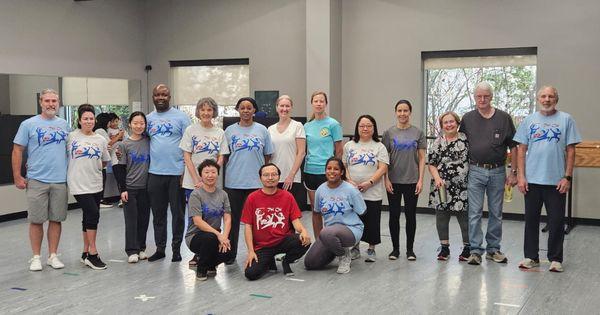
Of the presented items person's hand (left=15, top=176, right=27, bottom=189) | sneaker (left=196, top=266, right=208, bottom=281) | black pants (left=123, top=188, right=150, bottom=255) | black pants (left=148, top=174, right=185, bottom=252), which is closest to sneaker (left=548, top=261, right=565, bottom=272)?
sneaker (left=196, top=266, right=208, bottom=281)

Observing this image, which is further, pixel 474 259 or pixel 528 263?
pixel 474 259

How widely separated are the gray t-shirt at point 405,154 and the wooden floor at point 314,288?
27.2 inches

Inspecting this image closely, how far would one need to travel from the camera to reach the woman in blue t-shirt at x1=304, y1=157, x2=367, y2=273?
499 cm

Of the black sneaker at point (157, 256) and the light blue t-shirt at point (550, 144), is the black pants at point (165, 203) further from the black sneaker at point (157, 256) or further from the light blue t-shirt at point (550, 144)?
the light blue t-shirt at point (550, 144)

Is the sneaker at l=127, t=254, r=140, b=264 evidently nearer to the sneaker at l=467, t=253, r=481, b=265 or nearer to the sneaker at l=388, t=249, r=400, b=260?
the sneaker at l=388, t=249, r=400, b=260

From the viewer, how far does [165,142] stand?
527cm

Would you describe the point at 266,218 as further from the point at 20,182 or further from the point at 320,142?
the point at 20,182

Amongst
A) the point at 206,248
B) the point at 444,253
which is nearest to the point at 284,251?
the point at 206,248

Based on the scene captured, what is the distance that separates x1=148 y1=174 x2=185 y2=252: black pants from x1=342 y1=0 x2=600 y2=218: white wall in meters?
3.55

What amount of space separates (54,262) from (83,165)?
81cm

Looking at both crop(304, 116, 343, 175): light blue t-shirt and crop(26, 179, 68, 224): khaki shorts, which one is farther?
crop(304, 116, 343, 175): light blue t-shirt

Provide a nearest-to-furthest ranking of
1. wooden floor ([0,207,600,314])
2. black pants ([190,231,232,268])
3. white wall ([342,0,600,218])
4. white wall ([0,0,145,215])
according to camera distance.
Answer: wooden floor ([0,207,600,314])
black pants ([190,231,232,268])
white wall ([342,0,600,218])
white wall ([0,0,145,215])

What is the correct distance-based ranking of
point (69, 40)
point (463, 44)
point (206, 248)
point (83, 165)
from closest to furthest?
1. point (206, 248)
2. point (83, 165)
3. point (463, 44)
4. point (69, 40)

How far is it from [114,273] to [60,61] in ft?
13.9
